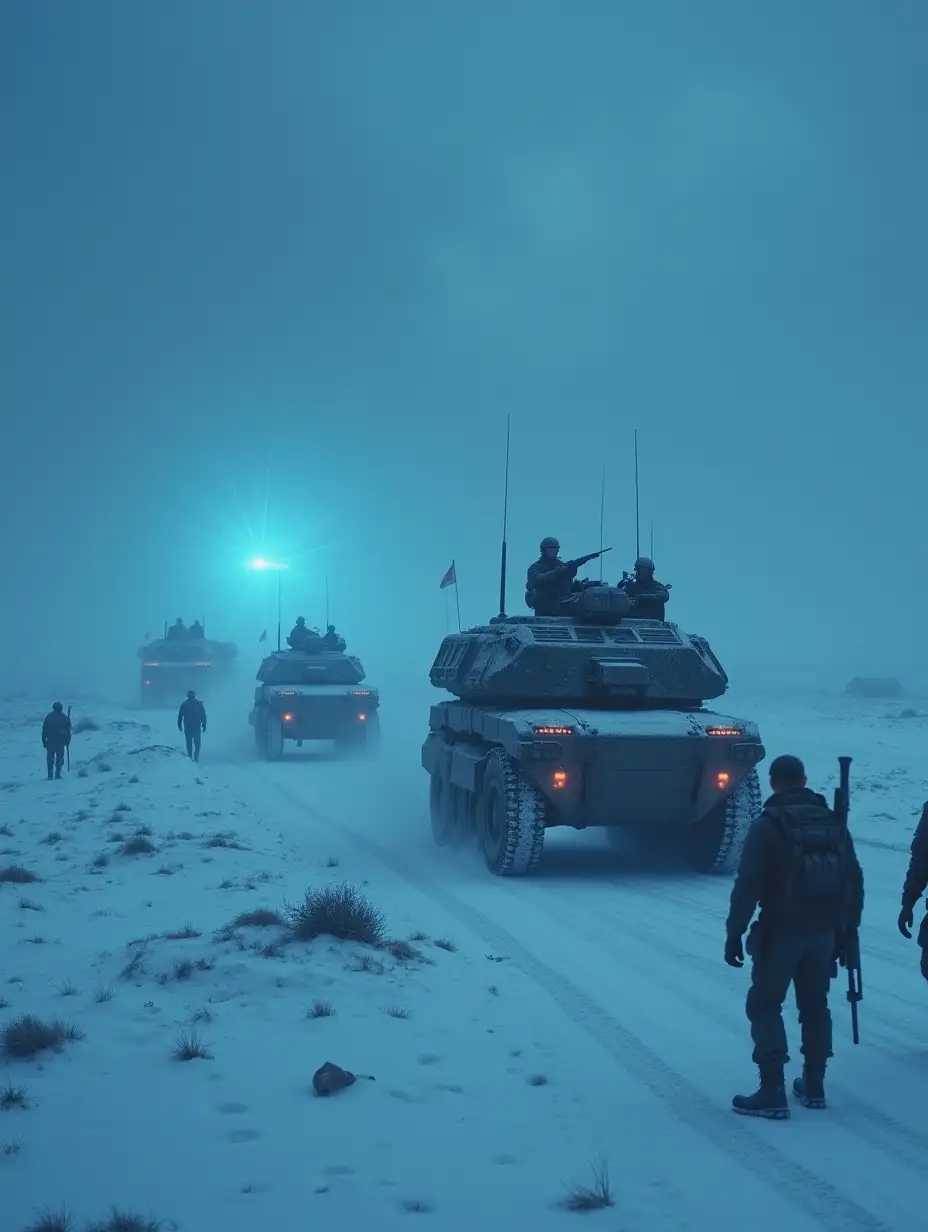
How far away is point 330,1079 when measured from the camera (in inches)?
223

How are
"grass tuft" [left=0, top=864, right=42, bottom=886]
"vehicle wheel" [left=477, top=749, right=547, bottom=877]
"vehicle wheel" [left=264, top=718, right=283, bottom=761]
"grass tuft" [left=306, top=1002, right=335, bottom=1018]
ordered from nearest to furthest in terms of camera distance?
"grass tuft" [left=306, top=1002, right=335, bottom=1018] < "grass tuft" [left=0, top=864, right=42, bottom=886] < "vehicle wheel" [left=477, top=749, right=547, bottom=877] < "vehicle wheel" [left=264, top=718, right=283, bottom=761]

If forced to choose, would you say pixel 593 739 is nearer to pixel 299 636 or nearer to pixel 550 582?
pixel 550 582

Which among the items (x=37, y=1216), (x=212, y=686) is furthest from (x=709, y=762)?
(x=212, y=686)

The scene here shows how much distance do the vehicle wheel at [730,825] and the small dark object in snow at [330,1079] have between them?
7119 millimetres

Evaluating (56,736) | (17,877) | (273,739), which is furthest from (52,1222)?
(273,739)

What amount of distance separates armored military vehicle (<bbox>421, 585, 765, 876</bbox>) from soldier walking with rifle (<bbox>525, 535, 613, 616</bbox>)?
446mm

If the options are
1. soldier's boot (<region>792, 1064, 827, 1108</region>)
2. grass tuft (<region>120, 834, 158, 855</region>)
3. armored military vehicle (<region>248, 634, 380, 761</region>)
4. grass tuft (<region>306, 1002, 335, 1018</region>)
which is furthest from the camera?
armored military vehicle (<region>248, 634, 380, 761</region>)

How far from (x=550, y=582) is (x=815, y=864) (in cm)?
949

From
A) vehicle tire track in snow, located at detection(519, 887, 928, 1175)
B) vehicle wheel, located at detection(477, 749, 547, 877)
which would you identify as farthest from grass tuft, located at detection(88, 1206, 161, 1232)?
vehicle wheel, located at detection(477, 749, 547, 877)

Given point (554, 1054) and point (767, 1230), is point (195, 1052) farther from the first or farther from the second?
point (767, 1230)

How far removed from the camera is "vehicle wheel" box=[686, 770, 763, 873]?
1219 centimetres

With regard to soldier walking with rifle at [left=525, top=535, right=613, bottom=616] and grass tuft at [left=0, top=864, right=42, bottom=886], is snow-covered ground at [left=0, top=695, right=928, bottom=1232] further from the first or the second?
soldier walking with rifle at [left=525, top=535, right=613, bottom=616]

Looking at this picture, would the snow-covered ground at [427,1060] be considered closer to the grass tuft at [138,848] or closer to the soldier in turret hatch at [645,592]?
the grass tuft at [138,848]

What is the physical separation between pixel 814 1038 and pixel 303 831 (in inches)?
441
